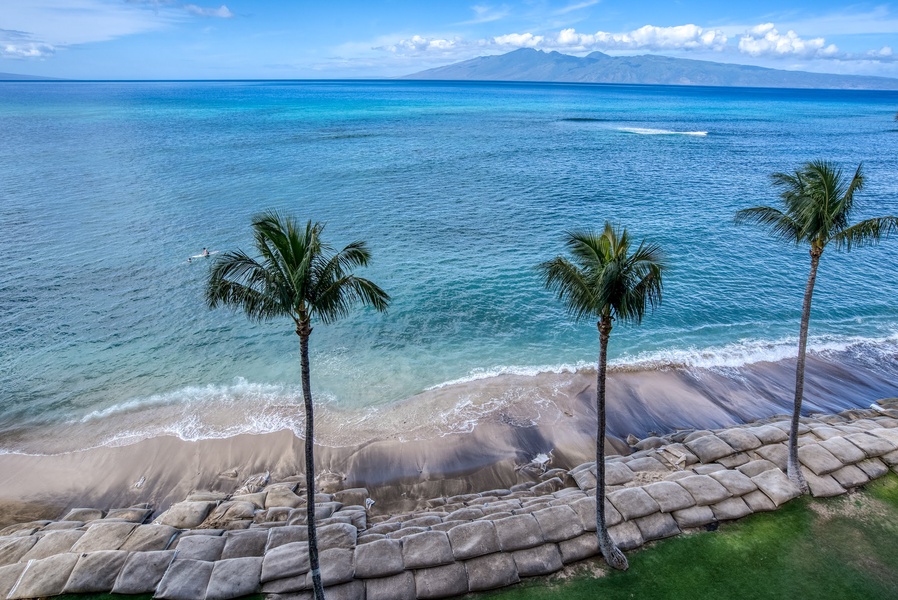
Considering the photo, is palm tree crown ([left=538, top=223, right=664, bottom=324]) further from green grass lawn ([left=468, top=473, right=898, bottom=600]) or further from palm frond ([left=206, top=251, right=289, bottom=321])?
green grass lawn ([left=468, top=473, right=898, bottom=600])

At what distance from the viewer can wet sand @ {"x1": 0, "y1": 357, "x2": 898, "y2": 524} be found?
2055 centimetres

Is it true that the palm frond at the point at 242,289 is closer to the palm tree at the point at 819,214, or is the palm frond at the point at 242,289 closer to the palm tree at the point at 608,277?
the palm tree at the point at 608,277

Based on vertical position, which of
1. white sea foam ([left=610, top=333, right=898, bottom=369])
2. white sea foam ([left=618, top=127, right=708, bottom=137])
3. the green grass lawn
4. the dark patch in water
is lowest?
white sea foam ([left=610, top=333, right=898, bottom=369])

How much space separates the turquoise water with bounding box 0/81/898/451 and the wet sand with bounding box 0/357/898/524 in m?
1.44

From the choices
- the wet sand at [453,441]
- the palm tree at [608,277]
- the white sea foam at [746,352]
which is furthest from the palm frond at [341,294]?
the white sea foam at [746,352]

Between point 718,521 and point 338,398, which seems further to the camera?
point 338,398

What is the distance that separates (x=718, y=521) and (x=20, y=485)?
93.4ft

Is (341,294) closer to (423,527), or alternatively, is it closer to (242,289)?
(242,289)

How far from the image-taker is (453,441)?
2278 cm

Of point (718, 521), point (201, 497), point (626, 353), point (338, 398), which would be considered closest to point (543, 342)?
point (626, 353)

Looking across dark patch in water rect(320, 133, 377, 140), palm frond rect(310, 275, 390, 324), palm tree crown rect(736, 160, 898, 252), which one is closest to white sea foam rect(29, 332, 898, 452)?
palm frond rect(310, 275, 390, 324)

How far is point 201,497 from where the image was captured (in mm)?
18953

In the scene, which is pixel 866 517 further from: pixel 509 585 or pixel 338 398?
pixel 338 398

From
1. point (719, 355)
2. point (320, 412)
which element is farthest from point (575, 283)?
point (719, 355)
